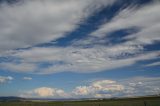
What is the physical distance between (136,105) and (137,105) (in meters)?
0.18

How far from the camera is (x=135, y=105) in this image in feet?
114

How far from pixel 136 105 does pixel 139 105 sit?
2.76 ft

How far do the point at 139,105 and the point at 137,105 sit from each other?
69 cm

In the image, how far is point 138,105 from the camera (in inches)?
1350

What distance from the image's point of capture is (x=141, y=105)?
3372 centimetres

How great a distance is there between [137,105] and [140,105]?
90cm

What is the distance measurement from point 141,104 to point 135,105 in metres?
0.96

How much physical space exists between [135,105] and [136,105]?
0.18 metres

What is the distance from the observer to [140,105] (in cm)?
3375

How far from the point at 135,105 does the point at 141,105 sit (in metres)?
1.17

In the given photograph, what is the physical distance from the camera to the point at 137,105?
34.6 m

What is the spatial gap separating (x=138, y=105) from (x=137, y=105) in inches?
12.9

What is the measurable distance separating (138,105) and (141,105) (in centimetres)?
65

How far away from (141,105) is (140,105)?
0.14 meters
